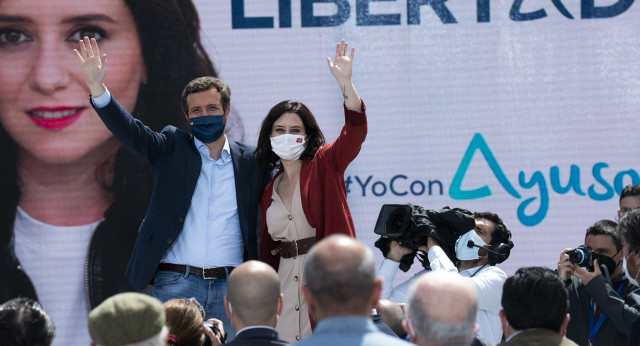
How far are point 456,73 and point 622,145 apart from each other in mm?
1001

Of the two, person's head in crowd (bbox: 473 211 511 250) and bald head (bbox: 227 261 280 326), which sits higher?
bald head (bbox: 227 261 280 326)

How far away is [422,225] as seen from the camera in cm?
380

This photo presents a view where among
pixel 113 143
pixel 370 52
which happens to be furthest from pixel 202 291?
pixel 370 52

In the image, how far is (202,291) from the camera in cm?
393

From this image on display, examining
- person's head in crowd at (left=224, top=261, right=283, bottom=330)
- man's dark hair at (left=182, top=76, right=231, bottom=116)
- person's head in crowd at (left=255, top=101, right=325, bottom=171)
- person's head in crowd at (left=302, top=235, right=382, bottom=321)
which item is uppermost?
man's dark hair at (left=182, top=76, right=231, bottom=116)

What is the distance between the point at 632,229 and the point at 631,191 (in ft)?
3.52

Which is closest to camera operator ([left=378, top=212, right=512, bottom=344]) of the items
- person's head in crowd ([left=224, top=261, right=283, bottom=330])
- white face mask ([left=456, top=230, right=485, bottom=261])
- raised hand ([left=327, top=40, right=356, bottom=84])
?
white face mask ([left=456, top=230, right=485, bottom=261])

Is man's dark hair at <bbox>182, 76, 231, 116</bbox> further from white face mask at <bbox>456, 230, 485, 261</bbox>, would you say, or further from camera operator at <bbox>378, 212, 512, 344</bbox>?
white face mask at <bbox>456, 230, 485, 261</bbox>

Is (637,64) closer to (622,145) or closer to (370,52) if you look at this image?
(622,145)

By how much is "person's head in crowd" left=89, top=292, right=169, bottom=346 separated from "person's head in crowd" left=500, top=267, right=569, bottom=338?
1.05m

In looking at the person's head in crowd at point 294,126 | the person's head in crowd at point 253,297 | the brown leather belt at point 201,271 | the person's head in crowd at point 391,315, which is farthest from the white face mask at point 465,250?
the person's head in crowd at point 253,297

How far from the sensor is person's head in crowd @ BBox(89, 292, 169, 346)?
7.62 feet

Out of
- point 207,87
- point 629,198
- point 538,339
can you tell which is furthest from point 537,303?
point 629,198

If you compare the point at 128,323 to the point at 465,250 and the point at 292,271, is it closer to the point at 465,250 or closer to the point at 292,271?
the point at 292,271
